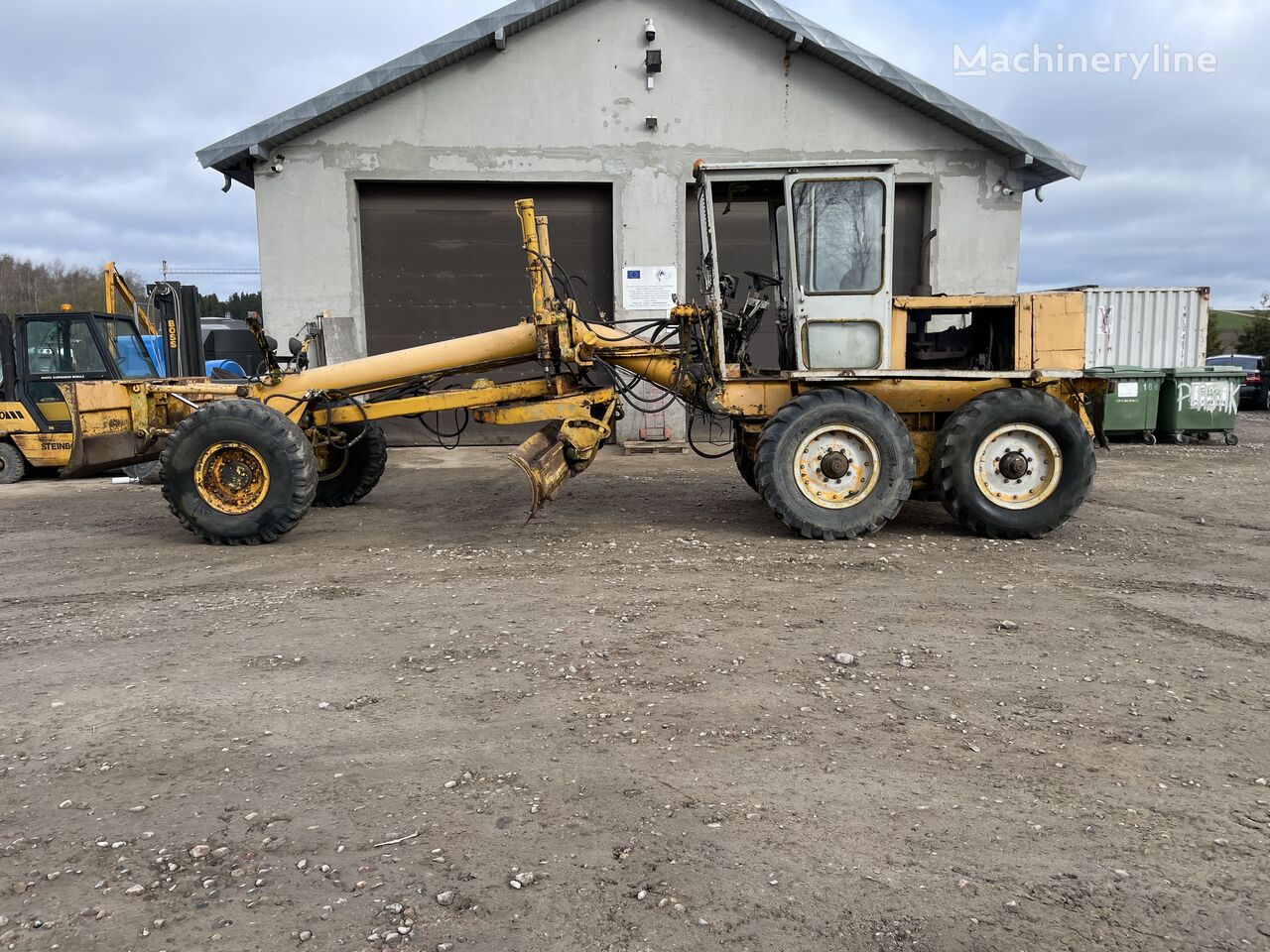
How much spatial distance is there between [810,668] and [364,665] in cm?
219

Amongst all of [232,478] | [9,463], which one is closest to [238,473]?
[232,478]

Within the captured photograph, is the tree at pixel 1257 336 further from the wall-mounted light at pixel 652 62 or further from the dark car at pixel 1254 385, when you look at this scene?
the wall-mounted light at pixel 652 62

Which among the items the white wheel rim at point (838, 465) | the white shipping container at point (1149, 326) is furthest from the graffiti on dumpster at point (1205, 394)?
the white wheel rim at point (838, 465)

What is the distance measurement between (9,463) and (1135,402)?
16.7 m

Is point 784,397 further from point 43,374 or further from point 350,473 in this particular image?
point 43,374

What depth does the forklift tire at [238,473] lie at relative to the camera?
22.3 ft

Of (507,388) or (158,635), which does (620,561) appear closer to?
(507,388)

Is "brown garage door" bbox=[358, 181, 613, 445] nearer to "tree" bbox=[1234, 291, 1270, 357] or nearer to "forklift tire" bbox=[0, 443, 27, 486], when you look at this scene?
"forklift tire" bbox=[0, 443, 27, 486]

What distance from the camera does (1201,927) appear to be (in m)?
2.46

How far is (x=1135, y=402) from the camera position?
1467 cm

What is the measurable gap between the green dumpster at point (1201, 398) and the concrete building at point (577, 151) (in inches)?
146

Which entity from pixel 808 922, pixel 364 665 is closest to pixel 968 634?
pixel 808 922

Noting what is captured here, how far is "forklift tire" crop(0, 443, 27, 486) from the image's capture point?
11.5 m

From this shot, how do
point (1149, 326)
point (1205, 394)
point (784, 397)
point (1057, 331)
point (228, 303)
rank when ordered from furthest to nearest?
1. point (228, 303)
2. point (1149, 326)
3. point (1205, 394)
4. point (784, 397)
5. point (1057, 331)
